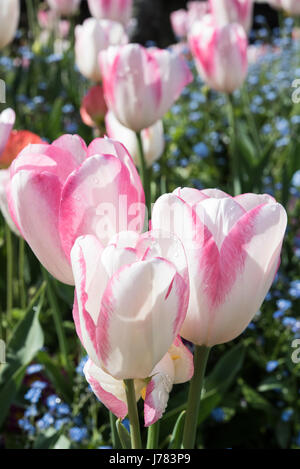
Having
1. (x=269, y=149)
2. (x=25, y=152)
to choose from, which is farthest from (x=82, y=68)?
(x=25, y=152)

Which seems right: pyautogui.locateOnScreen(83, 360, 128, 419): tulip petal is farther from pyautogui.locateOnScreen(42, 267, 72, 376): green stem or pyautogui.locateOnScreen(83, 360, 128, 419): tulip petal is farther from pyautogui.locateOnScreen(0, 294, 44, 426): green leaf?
pyautogui.locateOnScreen(42, 267, 72, 376): green stem

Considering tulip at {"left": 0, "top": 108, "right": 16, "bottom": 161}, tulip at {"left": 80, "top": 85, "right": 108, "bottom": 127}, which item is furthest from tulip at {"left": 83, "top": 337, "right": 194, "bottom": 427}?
tulip at {"left": 80, "top": 85, "right": 108, "bottom": 127}

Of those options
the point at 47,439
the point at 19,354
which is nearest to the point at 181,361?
the point at 47,439

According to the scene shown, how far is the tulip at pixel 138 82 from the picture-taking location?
39.4 inches

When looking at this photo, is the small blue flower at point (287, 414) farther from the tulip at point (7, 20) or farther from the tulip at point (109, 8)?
the tulip at point (109, 8)

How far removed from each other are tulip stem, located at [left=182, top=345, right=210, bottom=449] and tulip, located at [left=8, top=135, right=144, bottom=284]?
4.6 inches

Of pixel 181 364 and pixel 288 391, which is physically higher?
pixel 181 364

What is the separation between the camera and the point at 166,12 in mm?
6105

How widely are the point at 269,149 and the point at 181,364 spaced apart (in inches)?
46.2

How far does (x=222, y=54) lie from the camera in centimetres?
130

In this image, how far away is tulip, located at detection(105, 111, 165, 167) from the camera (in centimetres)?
116

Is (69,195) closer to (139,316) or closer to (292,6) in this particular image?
(139,316)

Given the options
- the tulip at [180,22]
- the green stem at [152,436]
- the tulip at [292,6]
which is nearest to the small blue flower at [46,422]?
the green stem at [152,436]
